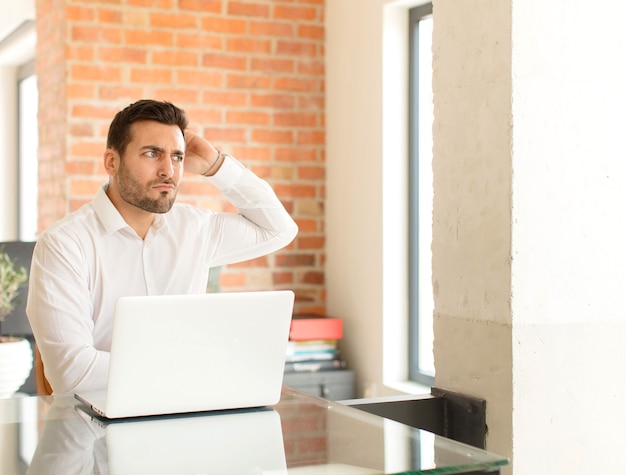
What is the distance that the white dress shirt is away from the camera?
234cm

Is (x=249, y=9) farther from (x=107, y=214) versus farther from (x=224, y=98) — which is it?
(x=107, y=214)

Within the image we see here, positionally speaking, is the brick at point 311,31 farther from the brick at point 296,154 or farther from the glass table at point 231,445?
the glass table at point 231,445

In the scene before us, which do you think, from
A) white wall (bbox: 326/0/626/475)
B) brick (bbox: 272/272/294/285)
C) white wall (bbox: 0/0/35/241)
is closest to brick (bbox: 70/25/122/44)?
brick (bbox: 272/272/294/285)

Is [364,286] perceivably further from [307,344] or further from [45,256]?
[45,256]

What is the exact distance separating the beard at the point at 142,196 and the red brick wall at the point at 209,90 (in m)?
1.54

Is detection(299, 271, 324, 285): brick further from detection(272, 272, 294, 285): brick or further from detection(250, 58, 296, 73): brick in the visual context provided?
detection(250, 58, 296, 73): brick

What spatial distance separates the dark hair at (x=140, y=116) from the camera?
2717 millimetres

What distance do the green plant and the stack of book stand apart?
118 cm

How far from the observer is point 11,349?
145 inches

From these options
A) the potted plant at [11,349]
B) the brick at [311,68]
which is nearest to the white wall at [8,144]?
the brick at [311,68]
